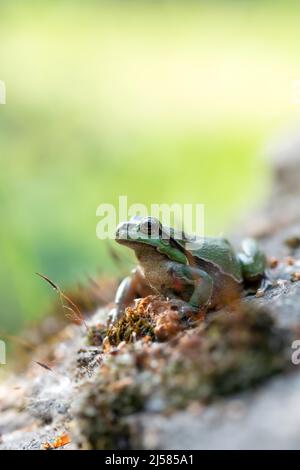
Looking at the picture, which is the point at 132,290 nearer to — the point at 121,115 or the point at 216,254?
the point at 216,254

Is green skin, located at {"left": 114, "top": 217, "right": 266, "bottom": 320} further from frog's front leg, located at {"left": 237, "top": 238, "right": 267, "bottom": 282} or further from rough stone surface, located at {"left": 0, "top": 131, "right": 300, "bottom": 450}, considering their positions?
rough stone surface, located at {"left": 0, "top": 131, "right": 300, "bottom": 450}

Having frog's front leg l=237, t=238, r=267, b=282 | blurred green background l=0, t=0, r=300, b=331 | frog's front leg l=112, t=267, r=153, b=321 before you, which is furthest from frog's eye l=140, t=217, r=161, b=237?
blurred green background l=0, t=0, r=300, b=331

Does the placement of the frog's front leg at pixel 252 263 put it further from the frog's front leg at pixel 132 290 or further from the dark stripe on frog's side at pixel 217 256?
the frog's front leg at pixel 132 290

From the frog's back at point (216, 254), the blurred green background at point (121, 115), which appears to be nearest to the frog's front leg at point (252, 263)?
the frog's back at point (216, 254)

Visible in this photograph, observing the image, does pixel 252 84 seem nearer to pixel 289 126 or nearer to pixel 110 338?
pixel 289 126

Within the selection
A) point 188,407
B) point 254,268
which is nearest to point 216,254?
point 254,268

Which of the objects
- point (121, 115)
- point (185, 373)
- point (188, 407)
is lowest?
point (188, 407)
